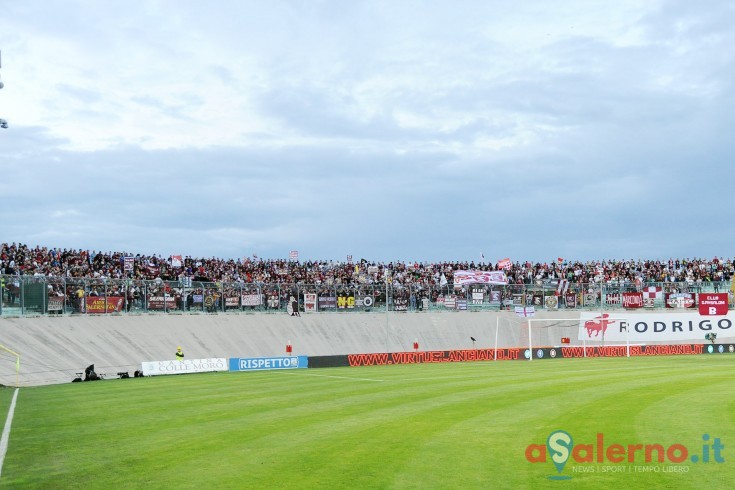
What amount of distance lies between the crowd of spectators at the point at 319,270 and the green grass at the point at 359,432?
853 inches

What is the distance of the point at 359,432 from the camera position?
55.1ft

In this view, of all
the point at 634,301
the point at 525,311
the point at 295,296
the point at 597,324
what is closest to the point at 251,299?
the point at 295,296

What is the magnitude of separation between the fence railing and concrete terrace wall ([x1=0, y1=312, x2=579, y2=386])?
694 millimetres

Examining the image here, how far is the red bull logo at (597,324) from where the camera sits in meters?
65.2

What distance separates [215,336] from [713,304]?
4206cm

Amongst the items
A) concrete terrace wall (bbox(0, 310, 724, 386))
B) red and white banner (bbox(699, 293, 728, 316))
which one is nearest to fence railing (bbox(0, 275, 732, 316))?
concrete terrace wall (bbox(0, 310, 724, 386))

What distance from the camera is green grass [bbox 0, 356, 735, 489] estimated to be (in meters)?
12.2

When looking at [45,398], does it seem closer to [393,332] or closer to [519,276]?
[393,332]

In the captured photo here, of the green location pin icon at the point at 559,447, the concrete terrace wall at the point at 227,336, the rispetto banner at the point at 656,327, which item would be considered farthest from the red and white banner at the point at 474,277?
the green location pin icon at the point at 559,447

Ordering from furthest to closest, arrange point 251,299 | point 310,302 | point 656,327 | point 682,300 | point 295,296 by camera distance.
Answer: point 682,300 < point 656,327 < point 310,302 < point 295,296 < point 251,299

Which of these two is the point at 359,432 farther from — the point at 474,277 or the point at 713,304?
the point at 713,304

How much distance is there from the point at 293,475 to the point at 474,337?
54441 mm

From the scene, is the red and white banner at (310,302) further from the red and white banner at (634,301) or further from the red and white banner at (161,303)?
the red and white banner at (634,301)

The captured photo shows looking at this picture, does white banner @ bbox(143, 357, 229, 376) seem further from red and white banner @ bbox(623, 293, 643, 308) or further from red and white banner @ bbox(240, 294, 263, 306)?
red and white banner @ bbox(623, 293, 643, 308)
